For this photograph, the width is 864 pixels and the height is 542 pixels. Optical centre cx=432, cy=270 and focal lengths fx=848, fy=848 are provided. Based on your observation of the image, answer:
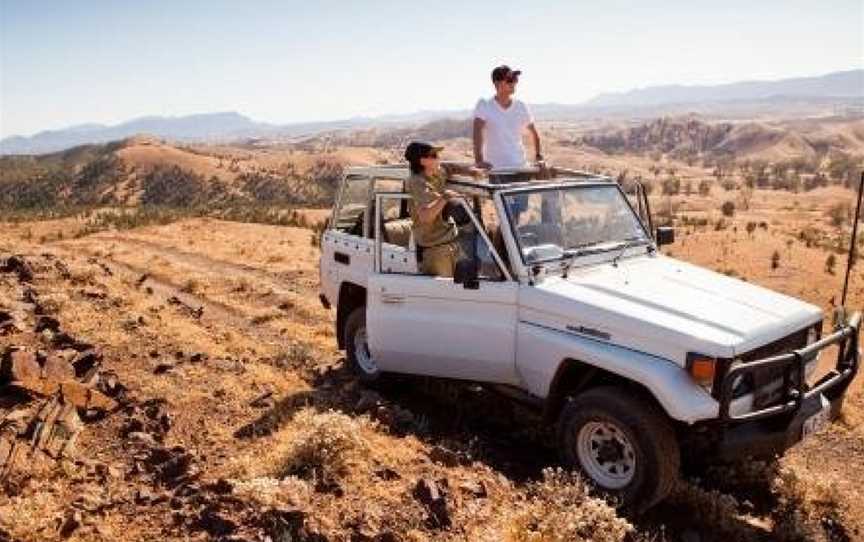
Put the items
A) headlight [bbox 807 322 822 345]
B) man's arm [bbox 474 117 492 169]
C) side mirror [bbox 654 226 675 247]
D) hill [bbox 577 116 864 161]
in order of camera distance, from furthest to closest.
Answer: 1. hill [bbox 577 116 864 161]
2. man's arm [bbox 474 117 492 169]
3. side mirror [bbox 654 226 675 247]
4. headlight [bbox 807 322 822 345]

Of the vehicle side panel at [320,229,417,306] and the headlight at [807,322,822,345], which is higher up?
the vehicle side panel at [320,229,417,306]

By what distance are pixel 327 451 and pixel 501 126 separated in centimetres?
402

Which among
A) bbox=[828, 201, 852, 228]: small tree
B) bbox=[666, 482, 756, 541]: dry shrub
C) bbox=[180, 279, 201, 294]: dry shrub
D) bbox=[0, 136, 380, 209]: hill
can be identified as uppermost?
bbox=[666, 482, 756, 541]: dry shrub

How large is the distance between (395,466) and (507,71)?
423 centimetres

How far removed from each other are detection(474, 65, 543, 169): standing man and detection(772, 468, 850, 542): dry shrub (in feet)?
12.6

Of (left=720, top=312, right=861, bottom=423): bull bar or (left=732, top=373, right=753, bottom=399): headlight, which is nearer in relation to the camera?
(left=720, top=312, right=861, bottom=423): bull bar

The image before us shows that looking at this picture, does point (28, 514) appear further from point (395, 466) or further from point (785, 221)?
Result: point (785, 221)

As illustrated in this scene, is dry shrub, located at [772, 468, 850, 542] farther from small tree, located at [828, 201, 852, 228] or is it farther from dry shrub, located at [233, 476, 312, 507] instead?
small tree, located at [828, 201, 852, 228]

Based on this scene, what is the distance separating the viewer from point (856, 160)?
65.0 metres

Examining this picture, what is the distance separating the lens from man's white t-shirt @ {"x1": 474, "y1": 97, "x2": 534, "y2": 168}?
28.5 feet

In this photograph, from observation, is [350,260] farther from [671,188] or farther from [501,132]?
[671,188]

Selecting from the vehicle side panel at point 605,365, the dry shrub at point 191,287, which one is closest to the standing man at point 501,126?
the vehicle side panel at point 605,365

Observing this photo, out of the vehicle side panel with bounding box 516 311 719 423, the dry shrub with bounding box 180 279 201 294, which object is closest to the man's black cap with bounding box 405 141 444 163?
the vehicle side panel with bounding box 516 311 719 423

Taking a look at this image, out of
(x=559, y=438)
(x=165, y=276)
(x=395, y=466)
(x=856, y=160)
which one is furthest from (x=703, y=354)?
(x=856, y=160)
